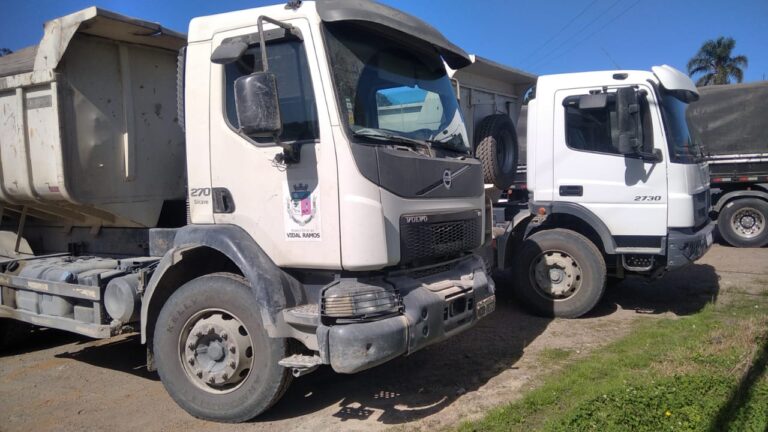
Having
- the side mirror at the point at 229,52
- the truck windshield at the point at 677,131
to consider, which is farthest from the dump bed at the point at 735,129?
the side mirror at the point at 229,52

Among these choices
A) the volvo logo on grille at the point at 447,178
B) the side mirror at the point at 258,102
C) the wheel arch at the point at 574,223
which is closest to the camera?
the side mirror at the point at 258,102

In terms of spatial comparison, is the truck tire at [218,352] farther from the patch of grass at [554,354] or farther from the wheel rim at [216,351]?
the patch of grass at [554,354]

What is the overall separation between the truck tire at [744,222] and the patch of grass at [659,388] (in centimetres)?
701

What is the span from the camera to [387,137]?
160 inches

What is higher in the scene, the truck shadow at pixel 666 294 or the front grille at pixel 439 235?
the front grille at pixel 439 235

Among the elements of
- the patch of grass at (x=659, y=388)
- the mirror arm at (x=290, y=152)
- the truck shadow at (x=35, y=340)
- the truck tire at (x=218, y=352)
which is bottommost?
the truck shadow at (x=35, y=340)

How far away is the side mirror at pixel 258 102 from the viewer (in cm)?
353

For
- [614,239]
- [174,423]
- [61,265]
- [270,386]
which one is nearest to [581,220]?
[614,239]

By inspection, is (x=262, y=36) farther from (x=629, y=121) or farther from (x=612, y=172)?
(x=612, y=172)

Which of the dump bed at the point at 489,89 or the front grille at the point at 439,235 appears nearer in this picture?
the front grille at the point at 439,235

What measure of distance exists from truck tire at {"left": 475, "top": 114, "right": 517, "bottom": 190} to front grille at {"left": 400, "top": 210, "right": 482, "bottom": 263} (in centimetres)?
111

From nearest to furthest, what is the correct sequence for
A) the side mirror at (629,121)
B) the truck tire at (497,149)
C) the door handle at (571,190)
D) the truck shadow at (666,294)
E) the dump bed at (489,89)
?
the truck tire at (497,149) → the side mirror at (629,121) → the door handle at (571,190) → the dump bed at (489,89) → the truck shadow at (666,294)

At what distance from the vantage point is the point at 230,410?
412 cm

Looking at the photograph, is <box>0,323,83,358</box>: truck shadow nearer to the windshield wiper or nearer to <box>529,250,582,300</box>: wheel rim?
the windshield wiper
